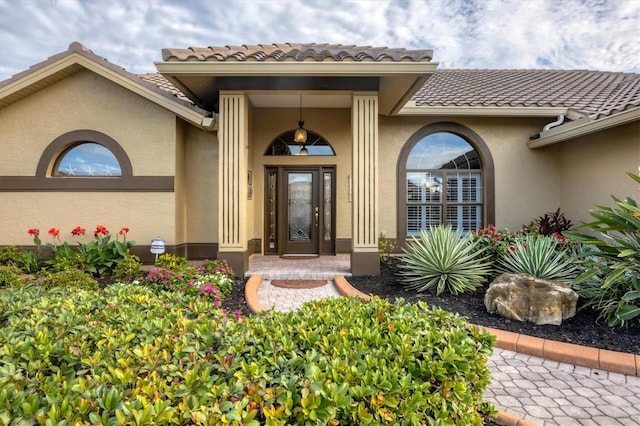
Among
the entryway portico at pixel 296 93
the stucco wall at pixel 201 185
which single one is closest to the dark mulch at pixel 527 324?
the entryway portico at pixel 296 93

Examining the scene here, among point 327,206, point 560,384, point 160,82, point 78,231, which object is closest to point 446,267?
point 560,384

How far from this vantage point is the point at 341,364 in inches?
63.5

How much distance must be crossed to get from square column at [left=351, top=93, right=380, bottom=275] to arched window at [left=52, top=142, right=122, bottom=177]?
5287mm

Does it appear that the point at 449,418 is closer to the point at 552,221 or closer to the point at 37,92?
the point at 552,221

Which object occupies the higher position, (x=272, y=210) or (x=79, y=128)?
(x=79, y=128)

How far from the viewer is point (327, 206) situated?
8.91 metres

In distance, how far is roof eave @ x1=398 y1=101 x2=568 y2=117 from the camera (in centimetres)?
784

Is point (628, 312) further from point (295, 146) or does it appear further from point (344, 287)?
point (295, 146)

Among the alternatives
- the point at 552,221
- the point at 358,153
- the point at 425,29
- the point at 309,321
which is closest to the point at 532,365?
the point at 309,321

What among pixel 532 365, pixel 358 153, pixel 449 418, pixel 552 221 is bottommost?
pixel 532 365

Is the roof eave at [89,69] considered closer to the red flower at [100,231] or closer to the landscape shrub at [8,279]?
the red flower at [100,231]

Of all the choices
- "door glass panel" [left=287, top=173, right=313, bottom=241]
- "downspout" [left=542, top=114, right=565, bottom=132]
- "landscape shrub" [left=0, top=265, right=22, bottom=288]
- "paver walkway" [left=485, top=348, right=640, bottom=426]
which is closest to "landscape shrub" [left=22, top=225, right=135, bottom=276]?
"landscape shrub" [left=0, top=265, right=22, bottom=288]

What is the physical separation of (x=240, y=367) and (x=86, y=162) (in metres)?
7.72

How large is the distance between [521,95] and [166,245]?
9.66m
